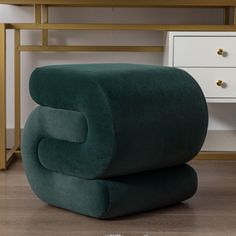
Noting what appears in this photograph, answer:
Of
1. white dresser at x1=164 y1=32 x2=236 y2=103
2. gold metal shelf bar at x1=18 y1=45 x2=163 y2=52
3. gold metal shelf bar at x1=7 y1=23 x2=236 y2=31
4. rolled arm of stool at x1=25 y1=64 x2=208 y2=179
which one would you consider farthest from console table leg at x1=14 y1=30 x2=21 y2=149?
rolled arm of stool at x1=25 y1=64 x2=208 y2=179

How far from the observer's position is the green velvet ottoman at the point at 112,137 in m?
2.13

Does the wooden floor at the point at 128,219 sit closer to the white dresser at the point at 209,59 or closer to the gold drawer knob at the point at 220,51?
the white dresser at the point at 209,59

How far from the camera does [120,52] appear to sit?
3.62 m

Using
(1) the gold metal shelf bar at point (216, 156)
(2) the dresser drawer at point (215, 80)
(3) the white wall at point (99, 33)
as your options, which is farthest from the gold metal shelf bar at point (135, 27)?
(1) the gold metal shelf bar at point (216, 156)

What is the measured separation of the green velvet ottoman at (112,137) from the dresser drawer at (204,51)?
73 centimetres

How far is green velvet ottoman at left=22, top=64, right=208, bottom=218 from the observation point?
2.13 metres

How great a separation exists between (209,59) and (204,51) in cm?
4

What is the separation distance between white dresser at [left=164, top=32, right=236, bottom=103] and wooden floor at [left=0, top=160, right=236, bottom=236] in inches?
21.9

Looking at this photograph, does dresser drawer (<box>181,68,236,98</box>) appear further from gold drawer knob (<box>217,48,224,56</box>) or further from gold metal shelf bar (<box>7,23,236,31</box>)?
gold metal shelf bar (<box>7,23,236,31</box>)

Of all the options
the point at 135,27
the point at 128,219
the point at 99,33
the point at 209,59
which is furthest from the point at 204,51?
the point at 128,219

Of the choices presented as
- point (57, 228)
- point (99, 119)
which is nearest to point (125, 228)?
point (57, 228)

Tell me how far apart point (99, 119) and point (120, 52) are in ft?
5.06

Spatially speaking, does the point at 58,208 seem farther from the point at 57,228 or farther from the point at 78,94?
the point at 78,94

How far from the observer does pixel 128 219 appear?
7.41 ft
